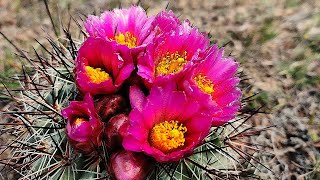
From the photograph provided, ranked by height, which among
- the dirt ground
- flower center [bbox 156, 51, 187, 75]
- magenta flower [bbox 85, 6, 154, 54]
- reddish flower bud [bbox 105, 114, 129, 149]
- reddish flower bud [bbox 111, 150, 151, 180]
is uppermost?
magenta flower [bbox 85, 6, 154, 54]

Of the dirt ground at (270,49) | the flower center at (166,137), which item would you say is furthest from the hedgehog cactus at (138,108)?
the dirt ground at (270,49)

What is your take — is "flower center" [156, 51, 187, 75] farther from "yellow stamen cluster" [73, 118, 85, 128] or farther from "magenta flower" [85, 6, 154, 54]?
"yellow stamen cluster" [73, 118, 85, 128]

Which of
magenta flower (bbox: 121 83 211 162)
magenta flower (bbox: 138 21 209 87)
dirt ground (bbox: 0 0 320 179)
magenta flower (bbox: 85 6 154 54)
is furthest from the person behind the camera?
dirt ground (bbox: 0 0 320 179)

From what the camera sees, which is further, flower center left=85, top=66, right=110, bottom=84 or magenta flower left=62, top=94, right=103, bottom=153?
flower center left=85, top=66, right=110, bottom=84

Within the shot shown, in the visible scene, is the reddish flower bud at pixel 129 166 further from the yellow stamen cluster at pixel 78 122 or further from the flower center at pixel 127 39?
the flower center at pixel 127 39

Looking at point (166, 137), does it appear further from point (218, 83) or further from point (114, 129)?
point (218, 83)

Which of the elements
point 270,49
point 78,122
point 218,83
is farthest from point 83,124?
point 270,49

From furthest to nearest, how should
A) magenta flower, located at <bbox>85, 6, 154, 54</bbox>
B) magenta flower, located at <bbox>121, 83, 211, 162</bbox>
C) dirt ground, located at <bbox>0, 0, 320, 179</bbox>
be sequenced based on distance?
1. dirt ground, located at <bbox>0, 0, 320, 179</bbox>
2. magenta flower, located at <bbox>85, 6, 154, 54</bbox>
3. magenta flower, located at <bbox>121, 83, 211, 162</bbox>

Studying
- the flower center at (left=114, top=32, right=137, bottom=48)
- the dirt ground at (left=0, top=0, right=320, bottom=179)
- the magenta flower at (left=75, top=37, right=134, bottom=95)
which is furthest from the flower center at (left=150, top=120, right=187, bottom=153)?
the dirt ground at (left=0, top=0, right=320, bottom=179)
